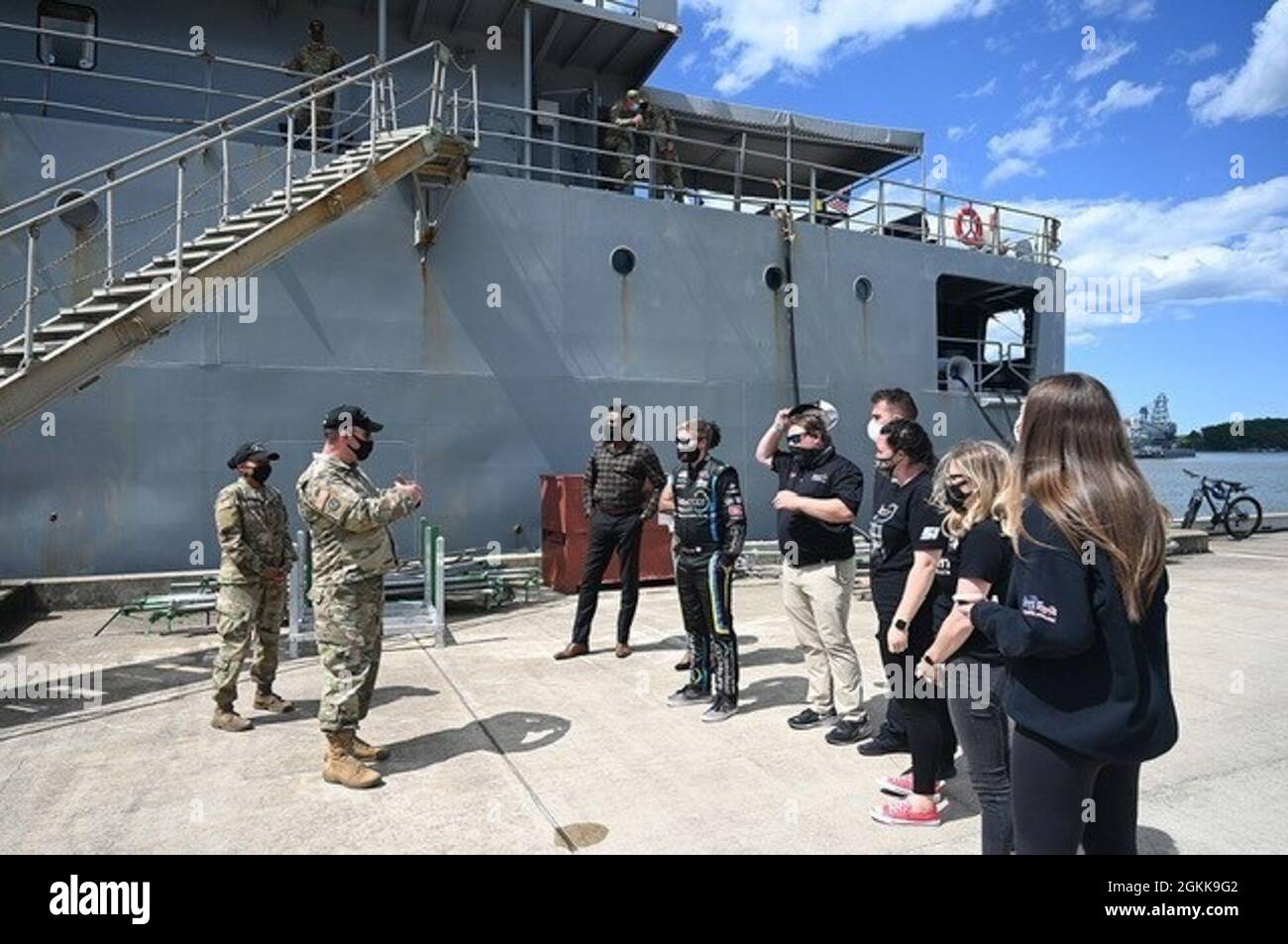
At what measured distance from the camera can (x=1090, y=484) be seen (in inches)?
70.7

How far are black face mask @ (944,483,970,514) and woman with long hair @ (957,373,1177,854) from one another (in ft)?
2.06

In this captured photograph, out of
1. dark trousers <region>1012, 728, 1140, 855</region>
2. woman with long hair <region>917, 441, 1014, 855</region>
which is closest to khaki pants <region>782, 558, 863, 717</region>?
woman with long hair <region>917, 441, 1014, 855</region>

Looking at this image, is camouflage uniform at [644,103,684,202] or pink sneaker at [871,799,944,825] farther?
camouflage uniform at [644,103,684,202]

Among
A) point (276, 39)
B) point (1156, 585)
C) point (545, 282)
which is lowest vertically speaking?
point (1156, 585)

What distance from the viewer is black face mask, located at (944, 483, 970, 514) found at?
2514mm

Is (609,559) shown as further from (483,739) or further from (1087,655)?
(1087,655)

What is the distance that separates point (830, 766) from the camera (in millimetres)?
3693

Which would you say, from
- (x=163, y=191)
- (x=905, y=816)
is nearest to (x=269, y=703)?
(x=905, y=816)

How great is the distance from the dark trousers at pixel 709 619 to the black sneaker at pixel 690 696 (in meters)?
0.03

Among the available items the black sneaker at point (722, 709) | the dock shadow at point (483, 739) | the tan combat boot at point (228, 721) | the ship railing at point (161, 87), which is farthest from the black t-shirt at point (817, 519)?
the ship railing at point (161, 87)

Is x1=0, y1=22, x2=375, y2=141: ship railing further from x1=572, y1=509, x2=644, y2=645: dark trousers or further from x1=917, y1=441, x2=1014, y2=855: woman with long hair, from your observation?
x1=917, y1=441, x2=1014, y2=855: woman with long hair

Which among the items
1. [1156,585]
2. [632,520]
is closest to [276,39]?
[632,520]
